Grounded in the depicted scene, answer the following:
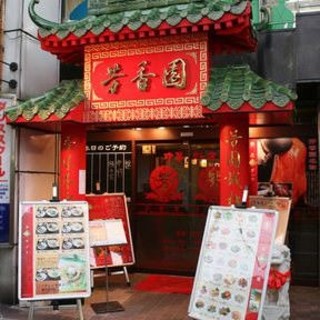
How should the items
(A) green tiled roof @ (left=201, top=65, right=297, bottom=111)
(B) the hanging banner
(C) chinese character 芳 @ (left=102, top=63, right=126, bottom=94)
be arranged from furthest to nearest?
(B) the hanging banner, (C) chinese character 芳 @ (left=102, top=63, right=126, bottom=94), (A) green tiled roof @ (left=201, top=65, right=297, bottom=111)

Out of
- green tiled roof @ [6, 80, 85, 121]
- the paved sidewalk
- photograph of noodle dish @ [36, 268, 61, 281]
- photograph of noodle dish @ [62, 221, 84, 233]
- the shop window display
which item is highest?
green tiled roof @ [6, 80, 85, 121]

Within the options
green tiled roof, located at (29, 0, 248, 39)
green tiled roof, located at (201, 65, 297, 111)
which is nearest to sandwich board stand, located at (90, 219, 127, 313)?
green tiled roof, located at (201, 65, 297, 111)

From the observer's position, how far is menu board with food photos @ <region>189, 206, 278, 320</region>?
627cm

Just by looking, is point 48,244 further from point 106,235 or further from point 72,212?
point 106,235

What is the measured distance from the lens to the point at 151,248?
38.0 feet

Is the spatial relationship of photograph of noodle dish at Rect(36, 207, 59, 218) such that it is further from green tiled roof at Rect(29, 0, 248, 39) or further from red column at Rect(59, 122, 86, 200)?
green tiled roof at Rect(29, 0, 248, 39)

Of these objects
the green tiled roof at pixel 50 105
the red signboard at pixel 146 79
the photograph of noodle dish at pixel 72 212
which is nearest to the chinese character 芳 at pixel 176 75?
the red signboard at pixel 146 79

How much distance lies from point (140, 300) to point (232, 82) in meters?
4.57

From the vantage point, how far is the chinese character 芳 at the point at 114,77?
8477 mm

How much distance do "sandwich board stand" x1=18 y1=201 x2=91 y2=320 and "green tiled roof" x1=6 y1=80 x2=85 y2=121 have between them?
1668 millimetres

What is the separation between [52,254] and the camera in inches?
291

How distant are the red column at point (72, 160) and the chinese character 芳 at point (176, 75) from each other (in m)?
1.95

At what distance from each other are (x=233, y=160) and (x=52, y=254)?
3.31m

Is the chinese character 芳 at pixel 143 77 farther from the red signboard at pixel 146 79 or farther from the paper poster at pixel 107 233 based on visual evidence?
the paper poster at pixel 107 233
